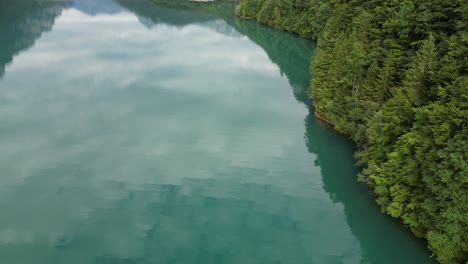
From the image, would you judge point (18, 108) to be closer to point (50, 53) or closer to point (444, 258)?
point (50, 53)

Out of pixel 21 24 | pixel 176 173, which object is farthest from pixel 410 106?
pixel 21 24

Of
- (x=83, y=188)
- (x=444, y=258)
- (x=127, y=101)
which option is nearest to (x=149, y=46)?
(x=127, y=101)

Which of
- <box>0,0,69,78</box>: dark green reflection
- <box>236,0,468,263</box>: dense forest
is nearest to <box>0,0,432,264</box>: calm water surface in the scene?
<box>236,0,468,263</box>: dense forest

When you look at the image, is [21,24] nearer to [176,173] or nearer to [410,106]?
[176,173]

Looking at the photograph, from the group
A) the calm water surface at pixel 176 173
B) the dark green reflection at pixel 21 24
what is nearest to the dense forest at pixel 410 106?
the calm water surface at pixel 176 173

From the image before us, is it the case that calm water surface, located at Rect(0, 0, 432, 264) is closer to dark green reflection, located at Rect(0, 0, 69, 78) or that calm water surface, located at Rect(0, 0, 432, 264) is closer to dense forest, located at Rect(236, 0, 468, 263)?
dense forest, located at Rect(236, 0, 468, 263)
